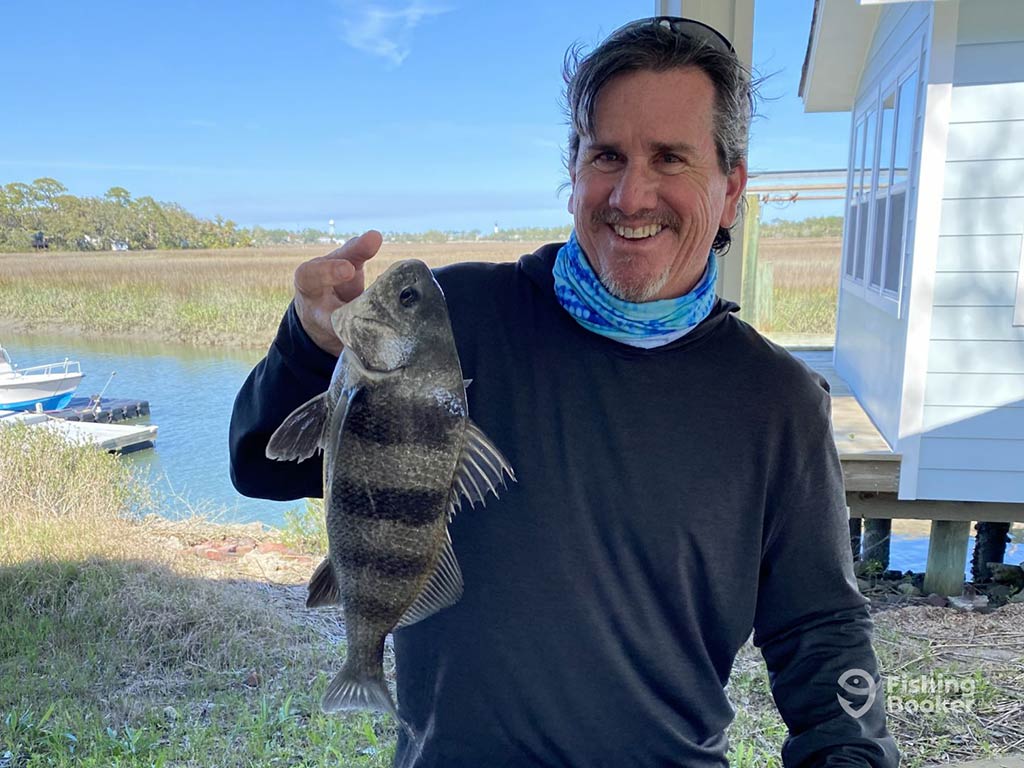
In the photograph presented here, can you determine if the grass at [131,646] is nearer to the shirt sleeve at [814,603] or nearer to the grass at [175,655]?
the grass at [175,655]

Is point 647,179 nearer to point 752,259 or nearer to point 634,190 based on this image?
point 634,190

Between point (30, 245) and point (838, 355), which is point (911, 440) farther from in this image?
point (30, 245)

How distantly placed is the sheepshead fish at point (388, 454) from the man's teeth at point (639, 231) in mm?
408

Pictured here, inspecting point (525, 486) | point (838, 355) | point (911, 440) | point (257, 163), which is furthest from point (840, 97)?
point (525, 486)

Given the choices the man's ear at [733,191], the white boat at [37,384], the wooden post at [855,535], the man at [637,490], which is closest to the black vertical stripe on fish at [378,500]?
the man at [637,490]

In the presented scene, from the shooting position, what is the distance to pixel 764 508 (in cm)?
129

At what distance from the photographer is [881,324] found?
15.6 ft

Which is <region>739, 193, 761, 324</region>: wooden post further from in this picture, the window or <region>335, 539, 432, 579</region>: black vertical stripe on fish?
<region>335, 539, 432, 579</region>: black vertical stripe on fish

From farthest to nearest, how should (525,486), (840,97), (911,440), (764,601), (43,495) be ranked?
(840,97)
(911,440)
(43,495)
(764,601)
(525,486)

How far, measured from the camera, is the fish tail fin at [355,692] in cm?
102

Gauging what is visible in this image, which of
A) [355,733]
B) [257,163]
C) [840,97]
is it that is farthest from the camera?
[840,97]

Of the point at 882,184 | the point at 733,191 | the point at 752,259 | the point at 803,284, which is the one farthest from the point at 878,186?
the point at 733,191

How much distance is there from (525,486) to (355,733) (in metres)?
1.76

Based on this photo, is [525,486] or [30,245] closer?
[525,486]
